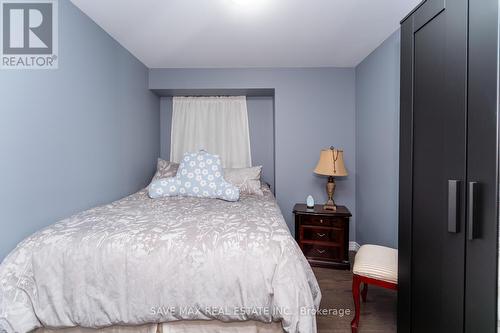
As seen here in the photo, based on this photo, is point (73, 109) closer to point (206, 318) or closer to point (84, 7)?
point (84, 7)

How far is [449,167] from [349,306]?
4.54ft

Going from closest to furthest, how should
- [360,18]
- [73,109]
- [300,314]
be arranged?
[300,314]
[73,109]
[360,18]

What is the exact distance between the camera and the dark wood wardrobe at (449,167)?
0.89m

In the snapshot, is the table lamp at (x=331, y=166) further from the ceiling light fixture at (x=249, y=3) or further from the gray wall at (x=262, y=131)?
the ceiling light fixture at (x=249, y=3)

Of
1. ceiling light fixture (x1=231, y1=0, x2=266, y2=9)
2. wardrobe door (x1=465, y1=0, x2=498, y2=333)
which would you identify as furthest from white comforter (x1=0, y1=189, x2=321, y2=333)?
ceiling light fixture (x1=231, y1=0, x2=266, y2=9)

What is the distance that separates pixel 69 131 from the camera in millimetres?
1827

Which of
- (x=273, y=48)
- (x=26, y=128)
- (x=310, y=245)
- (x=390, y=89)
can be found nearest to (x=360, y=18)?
(x=390, y=89)

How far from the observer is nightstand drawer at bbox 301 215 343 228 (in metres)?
2.57

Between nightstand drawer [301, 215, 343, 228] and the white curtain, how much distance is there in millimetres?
1137

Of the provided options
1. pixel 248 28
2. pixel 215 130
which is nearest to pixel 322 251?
pixel 215 130

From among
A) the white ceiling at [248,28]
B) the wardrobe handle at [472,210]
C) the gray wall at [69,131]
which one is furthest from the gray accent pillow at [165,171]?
the wardrobe handle at [472,210]

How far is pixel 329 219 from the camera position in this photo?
2.59 metres

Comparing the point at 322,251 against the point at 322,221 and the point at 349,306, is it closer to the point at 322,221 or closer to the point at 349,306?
the point at 322,221

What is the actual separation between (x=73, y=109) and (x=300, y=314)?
2.07 meters
